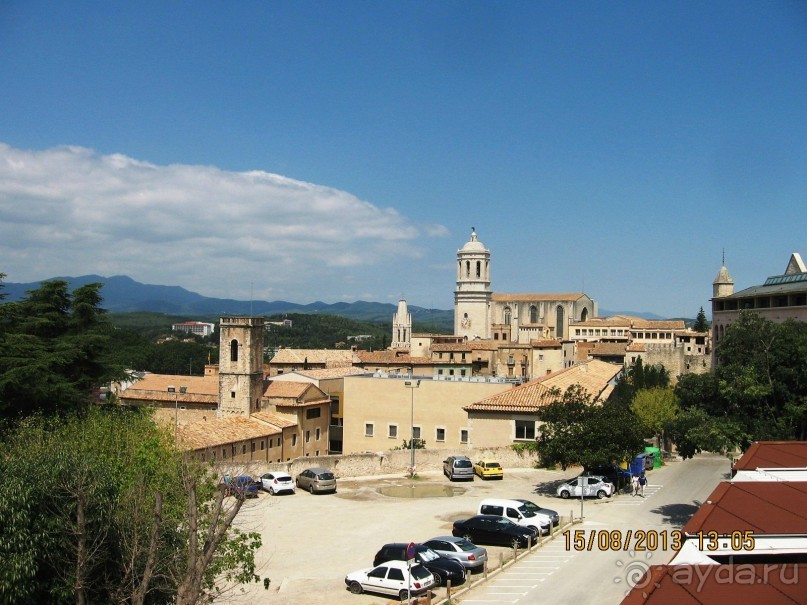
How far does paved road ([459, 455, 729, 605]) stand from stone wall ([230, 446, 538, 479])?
7.48 metres

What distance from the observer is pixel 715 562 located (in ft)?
27.7

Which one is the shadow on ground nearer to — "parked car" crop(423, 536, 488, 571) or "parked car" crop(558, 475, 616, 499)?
"parked car" crop(558, 475, 616, 499)

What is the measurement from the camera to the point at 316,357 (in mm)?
80750

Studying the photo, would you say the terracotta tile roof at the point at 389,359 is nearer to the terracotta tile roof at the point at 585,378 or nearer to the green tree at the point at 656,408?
the terracotta tile roof at the point at 585,378

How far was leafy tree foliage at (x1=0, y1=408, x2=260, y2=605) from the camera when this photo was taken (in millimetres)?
12438

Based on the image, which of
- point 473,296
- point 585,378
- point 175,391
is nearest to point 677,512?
point 585,378

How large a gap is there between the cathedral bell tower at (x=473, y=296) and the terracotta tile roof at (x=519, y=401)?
240 ft

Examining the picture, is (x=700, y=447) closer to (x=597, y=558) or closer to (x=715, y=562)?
(x=597, y=558)

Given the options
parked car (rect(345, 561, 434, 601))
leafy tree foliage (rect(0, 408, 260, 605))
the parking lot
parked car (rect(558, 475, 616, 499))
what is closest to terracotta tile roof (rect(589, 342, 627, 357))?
the parking lot

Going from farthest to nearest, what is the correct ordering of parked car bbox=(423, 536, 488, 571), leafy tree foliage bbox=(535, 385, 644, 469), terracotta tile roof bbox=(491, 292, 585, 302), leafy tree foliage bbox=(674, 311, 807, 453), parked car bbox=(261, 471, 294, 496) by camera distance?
terracotta tile roof bbox=(491, 292, 585, 302), parked car bbox=(261, 471, 294, 496), leafy tree foliage bbox=(535, 385, 644, 469), leafy tree foliage bbox=(674, 311, 807, 453), parked car bbox=(423, 536, 488, 571)

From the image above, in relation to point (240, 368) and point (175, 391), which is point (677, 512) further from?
point (175, 391)

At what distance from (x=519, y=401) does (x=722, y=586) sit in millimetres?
30880

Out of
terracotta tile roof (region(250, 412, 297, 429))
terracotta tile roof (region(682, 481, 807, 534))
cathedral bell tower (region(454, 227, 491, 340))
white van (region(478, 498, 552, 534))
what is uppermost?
cathedral bell tower (region(454, 227, 491, 340))

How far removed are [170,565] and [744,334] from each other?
800 inches
